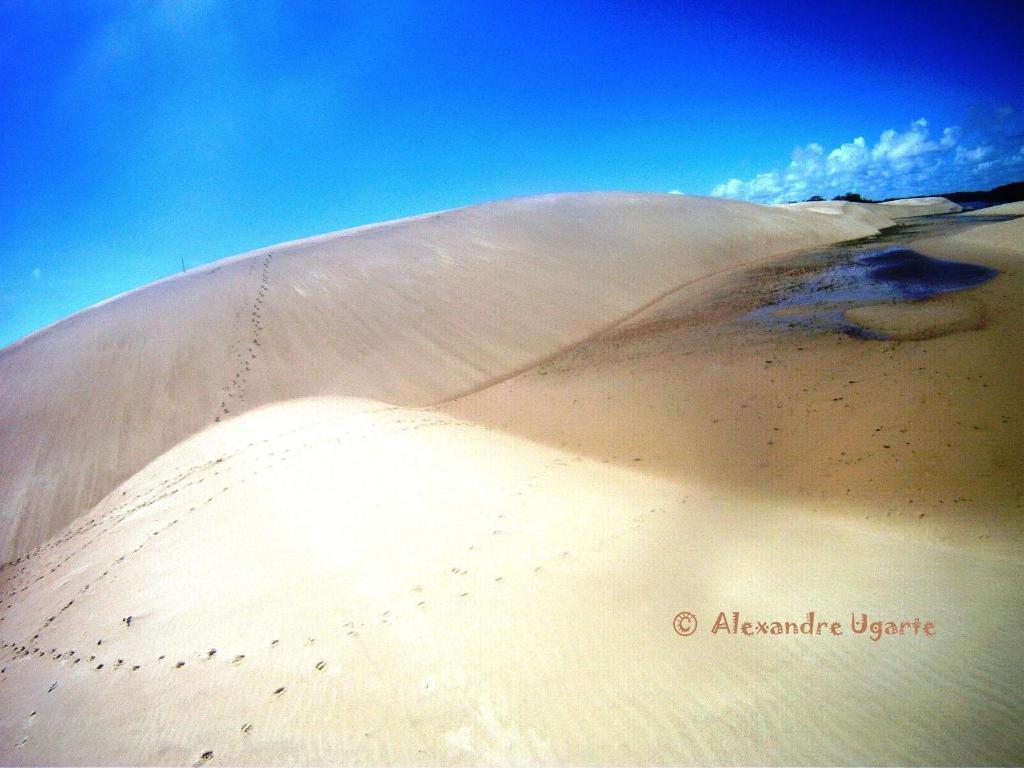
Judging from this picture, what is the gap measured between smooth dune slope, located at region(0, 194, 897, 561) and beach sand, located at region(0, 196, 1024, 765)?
0.32 ft

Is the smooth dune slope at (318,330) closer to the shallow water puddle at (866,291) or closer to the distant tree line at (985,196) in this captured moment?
the shallow water puddle at (866,291)

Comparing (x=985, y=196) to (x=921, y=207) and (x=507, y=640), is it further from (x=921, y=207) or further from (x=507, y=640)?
(x=507, y=640)

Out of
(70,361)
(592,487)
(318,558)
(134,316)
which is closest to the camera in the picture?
(318,558)

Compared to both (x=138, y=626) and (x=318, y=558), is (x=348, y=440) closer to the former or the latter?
(x=318, y=558)

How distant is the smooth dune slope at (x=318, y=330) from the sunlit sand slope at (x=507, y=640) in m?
3.88

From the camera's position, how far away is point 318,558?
10.9 feet

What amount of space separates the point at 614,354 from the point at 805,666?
6675 mm

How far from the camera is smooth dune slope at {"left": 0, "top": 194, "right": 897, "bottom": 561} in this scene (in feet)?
24.0

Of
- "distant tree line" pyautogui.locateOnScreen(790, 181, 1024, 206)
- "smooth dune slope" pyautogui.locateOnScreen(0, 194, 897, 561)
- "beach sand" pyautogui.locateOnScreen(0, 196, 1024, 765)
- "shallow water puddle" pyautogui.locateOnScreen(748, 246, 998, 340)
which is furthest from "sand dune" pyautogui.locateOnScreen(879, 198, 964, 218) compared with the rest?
"beach sand" pyautogui.locateOnScreen(0, 196, 1024, 765)

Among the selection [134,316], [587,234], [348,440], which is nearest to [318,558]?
[348,440]

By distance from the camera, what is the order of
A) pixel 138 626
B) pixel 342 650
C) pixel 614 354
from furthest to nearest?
pixel 614 354 < pixel 138 626 < pixel 342 650

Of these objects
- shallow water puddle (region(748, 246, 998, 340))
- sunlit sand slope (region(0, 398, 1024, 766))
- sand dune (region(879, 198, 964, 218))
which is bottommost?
sunlit sand slope (region(0, 398, 1024, 766))

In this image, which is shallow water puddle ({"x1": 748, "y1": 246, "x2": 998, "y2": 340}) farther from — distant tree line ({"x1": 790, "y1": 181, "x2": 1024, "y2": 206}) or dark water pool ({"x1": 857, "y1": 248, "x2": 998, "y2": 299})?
distant tree line ({"x1": 790, "y1": 181, "x2": 1024, "y2": 206})

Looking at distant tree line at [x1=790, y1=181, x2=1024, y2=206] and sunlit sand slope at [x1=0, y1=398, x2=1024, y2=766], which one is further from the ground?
distant tree line at [x1=790, y1=181, x2=1024, y2=206]
